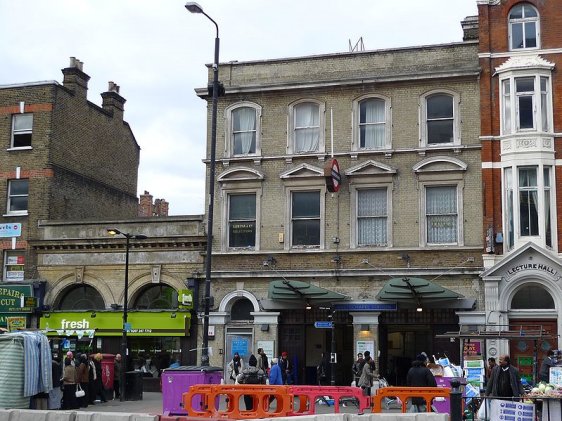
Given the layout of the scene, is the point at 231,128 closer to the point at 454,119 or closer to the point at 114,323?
the point at 454,119

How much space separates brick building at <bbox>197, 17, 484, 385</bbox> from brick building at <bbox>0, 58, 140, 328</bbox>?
771 cm

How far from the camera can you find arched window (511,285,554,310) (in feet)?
92.1

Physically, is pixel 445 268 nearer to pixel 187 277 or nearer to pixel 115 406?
pixel 187 277

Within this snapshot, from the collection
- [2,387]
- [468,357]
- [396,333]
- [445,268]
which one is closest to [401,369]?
[396,333]

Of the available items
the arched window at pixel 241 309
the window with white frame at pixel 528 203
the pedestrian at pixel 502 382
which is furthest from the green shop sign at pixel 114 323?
the pedestrian at pixel 502 382

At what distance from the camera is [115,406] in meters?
25.4

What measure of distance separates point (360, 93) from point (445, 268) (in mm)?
7171

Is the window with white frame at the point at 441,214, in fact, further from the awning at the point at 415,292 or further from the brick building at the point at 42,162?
the brick building at the point at 42,162

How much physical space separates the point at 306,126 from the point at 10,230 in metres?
13.2

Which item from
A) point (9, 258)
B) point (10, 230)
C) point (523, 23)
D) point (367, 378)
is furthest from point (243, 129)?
point (367, 378)

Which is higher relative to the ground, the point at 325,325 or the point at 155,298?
the point at 155,298

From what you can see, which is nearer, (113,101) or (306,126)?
(306,126)

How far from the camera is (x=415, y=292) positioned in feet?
90.6

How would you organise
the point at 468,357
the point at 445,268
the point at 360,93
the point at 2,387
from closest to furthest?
the point at 2,387 → the point at 468,357 → the point at 445,268 → the point at 360,93
